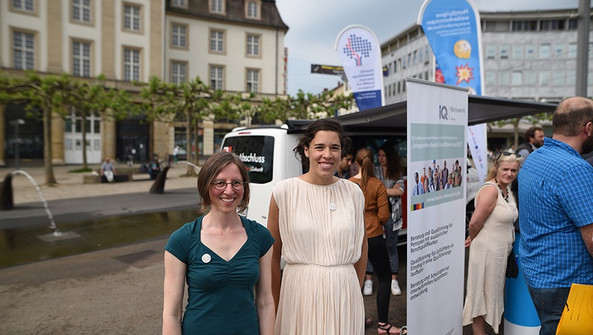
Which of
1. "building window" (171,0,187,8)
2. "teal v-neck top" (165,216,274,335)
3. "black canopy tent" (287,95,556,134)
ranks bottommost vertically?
"teal v-neck top" (165,216,274,335)

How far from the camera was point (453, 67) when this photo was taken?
8.09m

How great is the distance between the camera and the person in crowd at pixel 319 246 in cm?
223

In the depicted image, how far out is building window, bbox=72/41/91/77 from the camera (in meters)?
35.3

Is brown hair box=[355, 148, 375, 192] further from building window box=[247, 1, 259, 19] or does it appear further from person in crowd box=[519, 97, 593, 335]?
building window box=[247, 1, 259, 19]

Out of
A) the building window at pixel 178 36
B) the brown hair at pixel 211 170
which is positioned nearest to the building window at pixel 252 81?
the building window at pixel 178 36

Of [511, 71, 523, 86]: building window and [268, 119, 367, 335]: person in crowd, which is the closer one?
[268, 119, 367, 335]: person in crowd

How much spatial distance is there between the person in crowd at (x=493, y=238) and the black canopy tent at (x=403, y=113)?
1.00m

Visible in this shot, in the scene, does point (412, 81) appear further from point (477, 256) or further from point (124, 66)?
point (124, 66)

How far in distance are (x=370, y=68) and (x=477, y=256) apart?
797 cm

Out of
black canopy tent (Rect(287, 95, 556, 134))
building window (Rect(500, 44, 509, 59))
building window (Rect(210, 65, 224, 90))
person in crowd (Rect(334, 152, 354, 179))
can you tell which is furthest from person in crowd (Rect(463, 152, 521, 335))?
building window (Rect(500, 44, 509, 59))

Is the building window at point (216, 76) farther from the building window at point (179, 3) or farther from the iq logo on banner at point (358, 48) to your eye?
the iq logo on banner at point (358, 48)

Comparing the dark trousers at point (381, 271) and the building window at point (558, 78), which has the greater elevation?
the building window at point (558, 78)

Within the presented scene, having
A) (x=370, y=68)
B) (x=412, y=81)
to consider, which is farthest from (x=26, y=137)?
(x=412, y=81)

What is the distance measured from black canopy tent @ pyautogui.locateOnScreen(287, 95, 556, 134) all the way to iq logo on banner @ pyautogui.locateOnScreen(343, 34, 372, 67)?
4.50 meters
